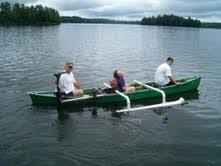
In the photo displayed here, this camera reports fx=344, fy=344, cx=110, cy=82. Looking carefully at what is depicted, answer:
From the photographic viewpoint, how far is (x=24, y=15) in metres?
136

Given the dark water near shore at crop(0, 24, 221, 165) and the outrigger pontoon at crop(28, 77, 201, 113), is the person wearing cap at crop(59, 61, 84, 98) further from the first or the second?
the dark water near shore at crop(0, 24, 221, 165)

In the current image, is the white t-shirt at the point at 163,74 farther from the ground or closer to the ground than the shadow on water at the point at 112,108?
farther from the ground

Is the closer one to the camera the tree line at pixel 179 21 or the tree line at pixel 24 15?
the tree line at pixel 24 15

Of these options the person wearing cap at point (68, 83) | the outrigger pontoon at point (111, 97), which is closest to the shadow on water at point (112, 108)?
the outrigger pontoon at point (111, 97)

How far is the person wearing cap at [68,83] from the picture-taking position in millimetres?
17406

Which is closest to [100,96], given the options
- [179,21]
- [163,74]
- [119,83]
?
[119,83]

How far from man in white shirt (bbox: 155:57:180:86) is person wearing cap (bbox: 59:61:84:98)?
16.3ft

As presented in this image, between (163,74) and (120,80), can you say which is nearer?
(120,80)

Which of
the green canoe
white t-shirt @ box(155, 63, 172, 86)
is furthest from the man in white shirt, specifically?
the green canoe

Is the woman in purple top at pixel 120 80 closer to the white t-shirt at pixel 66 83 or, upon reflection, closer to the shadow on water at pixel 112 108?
the shadow on water at pixel 112 108

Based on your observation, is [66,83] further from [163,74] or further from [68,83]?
[163,74]

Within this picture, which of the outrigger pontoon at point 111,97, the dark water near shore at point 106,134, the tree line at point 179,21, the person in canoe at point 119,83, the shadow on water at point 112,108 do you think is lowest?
the dark water near shore at point 106,134

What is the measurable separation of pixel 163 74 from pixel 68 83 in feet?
19.4

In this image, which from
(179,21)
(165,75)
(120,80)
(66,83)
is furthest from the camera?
(179,21)
